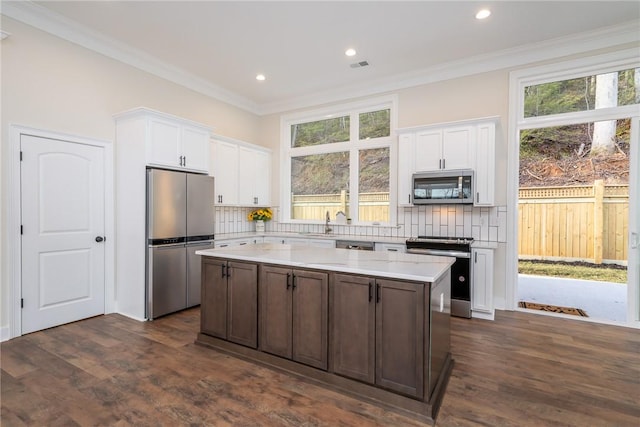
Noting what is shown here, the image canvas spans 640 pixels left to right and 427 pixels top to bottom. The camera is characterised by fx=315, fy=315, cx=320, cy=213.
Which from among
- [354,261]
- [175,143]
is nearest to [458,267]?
[354,261]

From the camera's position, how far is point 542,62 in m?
3.93

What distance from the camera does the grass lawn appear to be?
5.13 meters

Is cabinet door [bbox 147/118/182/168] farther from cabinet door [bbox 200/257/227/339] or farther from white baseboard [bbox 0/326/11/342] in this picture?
white baseboard [bbox 0/326/11/342]

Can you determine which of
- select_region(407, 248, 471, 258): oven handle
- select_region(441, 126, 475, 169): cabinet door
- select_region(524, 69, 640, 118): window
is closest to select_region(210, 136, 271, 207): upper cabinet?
select_region(407, 248, 471, 258): oven handle

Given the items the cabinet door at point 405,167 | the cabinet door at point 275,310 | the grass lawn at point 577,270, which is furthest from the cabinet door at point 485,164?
the grass lawn at point 577,270

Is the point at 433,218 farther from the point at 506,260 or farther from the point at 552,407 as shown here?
the point at 552,407

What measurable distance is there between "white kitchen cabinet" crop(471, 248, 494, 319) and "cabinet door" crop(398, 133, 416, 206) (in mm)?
1112

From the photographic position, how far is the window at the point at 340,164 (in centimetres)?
508

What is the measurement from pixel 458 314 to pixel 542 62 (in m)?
3.31

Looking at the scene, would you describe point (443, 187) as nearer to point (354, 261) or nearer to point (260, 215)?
point (354, 261)

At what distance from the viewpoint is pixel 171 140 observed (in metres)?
3.96

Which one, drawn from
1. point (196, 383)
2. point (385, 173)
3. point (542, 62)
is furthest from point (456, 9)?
point (196, 383)

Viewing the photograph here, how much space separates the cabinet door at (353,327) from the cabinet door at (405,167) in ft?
8.09

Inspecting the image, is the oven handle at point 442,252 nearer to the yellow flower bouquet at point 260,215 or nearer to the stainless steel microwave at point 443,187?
the stainless steel microwave at point 443,187
